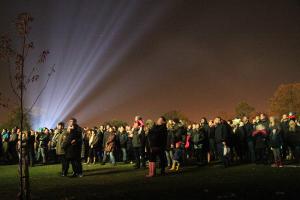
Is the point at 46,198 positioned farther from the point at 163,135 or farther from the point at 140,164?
the point at 140,164

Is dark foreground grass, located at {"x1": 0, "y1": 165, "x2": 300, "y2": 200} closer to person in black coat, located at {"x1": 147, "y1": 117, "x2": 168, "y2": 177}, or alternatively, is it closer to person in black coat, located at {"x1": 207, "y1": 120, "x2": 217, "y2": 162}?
person in black coat, located at {"x1": 147, "y1": 117, "x2": 168, "y2": 177}

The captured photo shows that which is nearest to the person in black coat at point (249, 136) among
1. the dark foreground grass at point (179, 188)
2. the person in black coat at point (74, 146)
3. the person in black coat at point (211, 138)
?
the person in black coat at point (211, 138)

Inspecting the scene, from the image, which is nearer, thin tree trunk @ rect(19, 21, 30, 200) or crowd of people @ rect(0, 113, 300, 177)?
thin tree trunk @ rect(19, 21, 30, 200)

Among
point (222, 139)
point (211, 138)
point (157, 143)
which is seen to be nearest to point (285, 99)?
point (211, 138)

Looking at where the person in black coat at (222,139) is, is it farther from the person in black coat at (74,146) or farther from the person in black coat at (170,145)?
the person in black coat at (74,146)

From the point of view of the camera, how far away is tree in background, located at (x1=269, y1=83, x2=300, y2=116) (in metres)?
74.7

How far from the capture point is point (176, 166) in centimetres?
1833

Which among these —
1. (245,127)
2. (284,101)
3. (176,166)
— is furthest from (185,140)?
(284,101)

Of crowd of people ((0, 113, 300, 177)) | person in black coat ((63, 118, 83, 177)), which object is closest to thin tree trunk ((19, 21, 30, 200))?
crowd of people ((0, 113, 300, 177))

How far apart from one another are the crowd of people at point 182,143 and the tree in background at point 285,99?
183 ft

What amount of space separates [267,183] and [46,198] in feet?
19.7

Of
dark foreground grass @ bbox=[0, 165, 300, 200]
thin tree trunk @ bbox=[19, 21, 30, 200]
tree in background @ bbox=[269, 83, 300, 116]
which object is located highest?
tree in background @ bbox=[269, 83, 300, 116]

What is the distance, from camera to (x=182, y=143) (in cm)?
1802

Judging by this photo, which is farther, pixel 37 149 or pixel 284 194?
pixel 37 149
